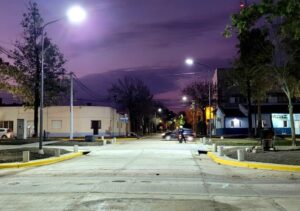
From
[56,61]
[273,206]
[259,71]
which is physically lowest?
[273,206]

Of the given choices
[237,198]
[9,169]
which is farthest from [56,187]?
[9,169]

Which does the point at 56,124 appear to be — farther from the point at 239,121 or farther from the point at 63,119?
the point at 239,121

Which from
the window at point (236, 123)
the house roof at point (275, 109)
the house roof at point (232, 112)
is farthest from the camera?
the window at point (236, 123)

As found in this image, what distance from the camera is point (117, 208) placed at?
34.6ft

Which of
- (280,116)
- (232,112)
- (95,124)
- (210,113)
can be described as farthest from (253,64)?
(95,124)

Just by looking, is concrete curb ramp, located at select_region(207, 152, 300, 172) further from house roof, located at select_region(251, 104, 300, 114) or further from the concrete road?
house roof, located at select_region(251, 104, 300, 114)

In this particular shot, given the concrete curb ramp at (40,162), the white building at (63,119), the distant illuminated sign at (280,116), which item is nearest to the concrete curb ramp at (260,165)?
the concrete curb ramp at (40,162)

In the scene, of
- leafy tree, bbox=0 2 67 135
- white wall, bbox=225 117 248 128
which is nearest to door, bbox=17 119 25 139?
leafy tree, bbox=0 2 67 135

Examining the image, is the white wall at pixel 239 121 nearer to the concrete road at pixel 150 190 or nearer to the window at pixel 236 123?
the window at pixel 236 123

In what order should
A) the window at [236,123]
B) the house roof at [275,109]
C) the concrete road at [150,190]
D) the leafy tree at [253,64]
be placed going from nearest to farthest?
the concrete road at [150,190]
the leafy tree at [253,64]
the house roof at [275,109]
the window at [236,123]

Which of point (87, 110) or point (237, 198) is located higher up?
point (87, 110)

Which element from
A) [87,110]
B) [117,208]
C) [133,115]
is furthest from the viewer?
[133,115]

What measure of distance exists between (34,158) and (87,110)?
199 ft

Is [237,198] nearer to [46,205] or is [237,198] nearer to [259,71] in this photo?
[46,205]
